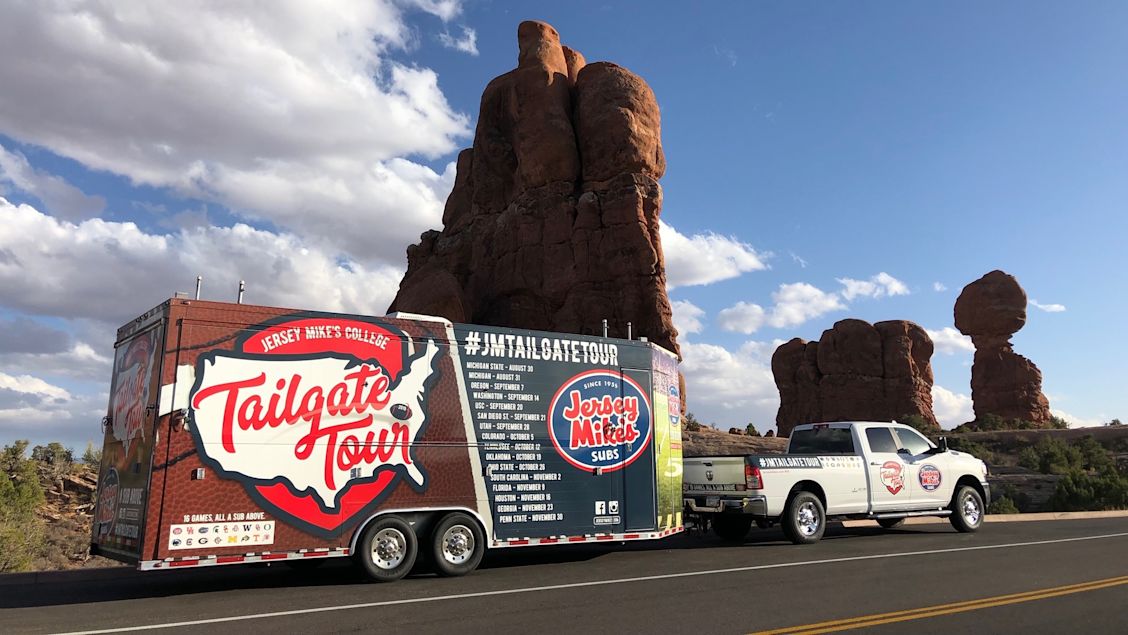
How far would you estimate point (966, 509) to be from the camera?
53.3 feet

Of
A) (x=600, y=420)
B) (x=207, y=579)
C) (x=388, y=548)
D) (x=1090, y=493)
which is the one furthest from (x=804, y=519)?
(x=1090, y=493)

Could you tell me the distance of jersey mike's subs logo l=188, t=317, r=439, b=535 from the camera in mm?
8977

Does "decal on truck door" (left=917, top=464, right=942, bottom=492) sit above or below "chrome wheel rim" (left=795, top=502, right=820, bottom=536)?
above

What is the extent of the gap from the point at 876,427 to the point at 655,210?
1518 inches

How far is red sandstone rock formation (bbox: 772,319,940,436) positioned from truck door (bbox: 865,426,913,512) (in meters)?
59.7

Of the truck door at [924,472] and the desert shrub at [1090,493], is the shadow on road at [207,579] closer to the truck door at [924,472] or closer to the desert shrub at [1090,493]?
the truck door at [924,472]

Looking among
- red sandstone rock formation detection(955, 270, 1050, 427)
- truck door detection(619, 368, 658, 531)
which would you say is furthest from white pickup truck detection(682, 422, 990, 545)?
red sandstone rock formation detection(955, 270, 1050, 427)

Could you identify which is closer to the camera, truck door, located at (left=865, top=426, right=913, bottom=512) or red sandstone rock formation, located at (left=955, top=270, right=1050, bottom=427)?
truck door, located at (left=865, top=426, right=913, bottom=512)

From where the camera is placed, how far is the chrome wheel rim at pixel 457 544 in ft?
33.0

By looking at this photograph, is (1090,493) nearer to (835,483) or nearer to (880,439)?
(880,439)

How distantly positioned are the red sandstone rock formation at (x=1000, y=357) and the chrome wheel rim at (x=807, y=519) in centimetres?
6745

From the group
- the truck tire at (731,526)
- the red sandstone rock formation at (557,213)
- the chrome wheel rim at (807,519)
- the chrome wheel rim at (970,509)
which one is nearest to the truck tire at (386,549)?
the truck tire at (731,526)

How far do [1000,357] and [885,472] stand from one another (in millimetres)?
68526

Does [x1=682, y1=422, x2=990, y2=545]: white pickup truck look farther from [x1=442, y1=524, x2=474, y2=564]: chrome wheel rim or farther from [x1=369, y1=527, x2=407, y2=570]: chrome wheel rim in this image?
[x1=369, y1=527, x2=407, y2=570]: chrome wheel rim
